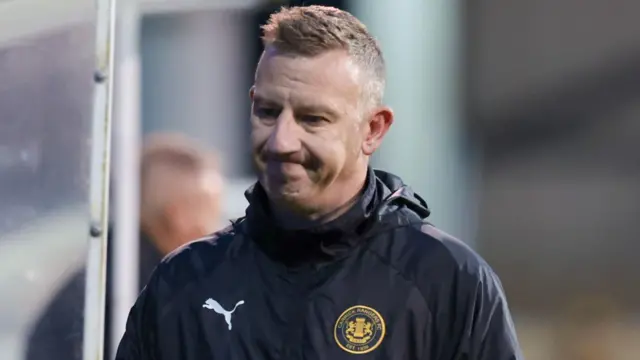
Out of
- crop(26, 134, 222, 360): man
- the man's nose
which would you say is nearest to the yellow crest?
the man's nose

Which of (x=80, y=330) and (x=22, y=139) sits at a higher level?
(x=22, y=139)

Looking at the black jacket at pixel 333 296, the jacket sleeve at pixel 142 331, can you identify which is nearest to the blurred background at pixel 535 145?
the black jacket at pixel 333 296

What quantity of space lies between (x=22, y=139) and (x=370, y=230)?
3.39 ft

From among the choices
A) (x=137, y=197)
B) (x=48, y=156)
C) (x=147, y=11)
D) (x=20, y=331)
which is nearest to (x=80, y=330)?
(x=20, y=331)

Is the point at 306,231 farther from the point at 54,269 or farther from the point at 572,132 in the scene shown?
the point at 572,132

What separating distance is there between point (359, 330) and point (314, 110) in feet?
1.13

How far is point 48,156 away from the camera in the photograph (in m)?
2.46

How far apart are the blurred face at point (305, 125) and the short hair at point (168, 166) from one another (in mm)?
1773

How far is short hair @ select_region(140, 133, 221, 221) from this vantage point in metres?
3.46

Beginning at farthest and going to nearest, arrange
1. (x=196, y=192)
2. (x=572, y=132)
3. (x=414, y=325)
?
(x=196, y=192) → (x=572, y=132) → (x=414, y=325)

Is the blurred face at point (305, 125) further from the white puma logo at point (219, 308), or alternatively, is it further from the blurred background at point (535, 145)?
the blurred background at point (535, 145)

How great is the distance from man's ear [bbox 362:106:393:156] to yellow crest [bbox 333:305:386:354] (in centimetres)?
25

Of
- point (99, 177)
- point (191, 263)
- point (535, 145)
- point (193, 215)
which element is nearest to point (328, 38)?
point (191, 263)

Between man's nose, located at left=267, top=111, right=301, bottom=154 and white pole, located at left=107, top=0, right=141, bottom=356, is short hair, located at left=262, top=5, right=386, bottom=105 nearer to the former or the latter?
man's nose, located at left=267, top=111, right=301, bottom=154
